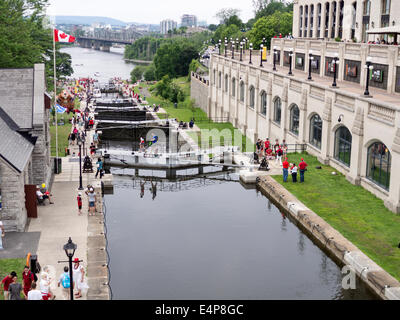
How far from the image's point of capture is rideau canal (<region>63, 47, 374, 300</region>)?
20.0 m

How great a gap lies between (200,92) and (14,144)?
198 ft

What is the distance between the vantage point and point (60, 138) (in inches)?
1989

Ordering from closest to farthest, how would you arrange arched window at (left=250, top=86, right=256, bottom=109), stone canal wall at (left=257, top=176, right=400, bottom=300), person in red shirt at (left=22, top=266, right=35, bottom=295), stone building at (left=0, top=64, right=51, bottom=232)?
person in red shirt at (left=22, top=266, right=35, bottom=295) < stone canal wall at (left=257, top=176, right=400, bottom=300) < stone building at (left=0, top=64, right=51, bottom=232) < arched window at (left=250, top=86, right=256, bottom=109)

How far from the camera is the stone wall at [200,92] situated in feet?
263

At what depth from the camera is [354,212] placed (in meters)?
27.6

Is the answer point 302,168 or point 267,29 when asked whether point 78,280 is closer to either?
point 302,168

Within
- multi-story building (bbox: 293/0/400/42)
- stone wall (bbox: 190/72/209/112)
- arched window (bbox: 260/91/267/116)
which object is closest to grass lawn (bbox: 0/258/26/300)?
arched window (bbox: 260/91/267/116)

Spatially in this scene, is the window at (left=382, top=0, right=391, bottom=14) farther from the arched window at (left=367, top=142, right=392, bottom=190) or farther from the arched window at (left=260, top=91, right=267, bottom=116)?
the arched window at (left=367, top=142, right=392, bottom=190)

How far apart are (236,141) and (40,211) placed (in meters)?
27.6

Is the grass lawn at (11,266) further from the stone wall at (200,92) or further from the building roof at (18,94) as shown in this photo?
the stone wall at (200,92)

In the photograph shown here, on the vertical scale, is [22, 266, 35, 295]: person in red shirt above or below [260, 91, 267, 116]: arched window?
below

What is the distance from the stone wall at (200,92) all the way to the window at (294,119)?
34760 millimetres

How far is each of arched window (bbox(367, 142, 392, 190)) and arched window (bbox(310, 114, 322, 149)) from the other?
7.89 meters
